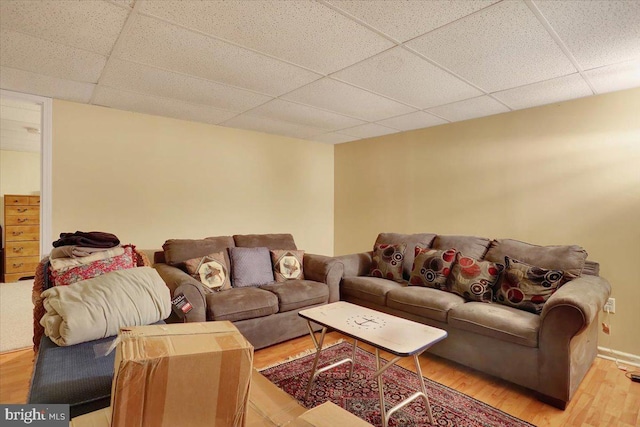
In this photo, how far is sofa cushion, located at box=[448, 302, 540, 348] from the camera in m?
2.15

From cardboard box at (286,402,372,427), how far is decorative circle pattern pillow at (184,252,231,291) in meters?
2.17

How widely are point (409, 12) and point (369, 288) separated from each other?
2332mm

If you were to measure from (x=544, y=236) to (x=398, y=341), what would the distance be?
7.17 feet

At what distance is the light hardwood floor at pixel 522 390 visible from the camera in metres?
1.94

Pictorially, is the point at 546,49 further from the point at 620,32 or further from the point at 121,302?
the point at 121,302

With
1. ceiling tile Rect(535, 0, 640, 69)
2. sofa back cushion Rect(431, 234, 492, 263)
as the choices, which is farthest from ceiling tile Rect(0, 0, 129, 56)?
sofa back cushion Rect(431, 234, 492, 263)

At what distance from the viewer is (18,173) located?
6.00 meters

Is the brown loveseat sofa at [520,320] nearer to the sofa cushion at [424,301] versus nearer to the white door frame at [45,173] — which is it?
the sofa cushion at [424,301]

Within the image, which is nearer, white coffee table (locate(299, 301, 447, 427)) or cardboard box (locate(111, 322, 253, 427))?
cardboard box (locate(111, 322, 253, 427))

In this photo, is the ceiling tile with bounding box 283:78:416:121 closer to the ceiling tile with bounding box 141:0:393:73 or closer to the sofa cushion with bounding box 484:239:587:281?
the ceiling tile with bounding box 141:0:393:73

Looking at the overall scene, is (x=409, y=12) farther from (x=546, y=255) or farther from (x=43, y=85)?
(x=43, y=85)

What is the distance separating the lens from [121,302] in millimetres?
1815

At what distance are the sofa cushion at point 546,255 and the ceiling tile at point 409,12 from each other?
2.03 m

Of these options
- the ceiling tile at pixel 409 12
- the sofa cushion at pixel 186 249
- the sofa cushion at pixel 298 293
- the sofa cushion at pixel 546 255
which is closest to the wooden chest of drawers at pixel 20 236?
the sofa cushion at pixel 186 249
